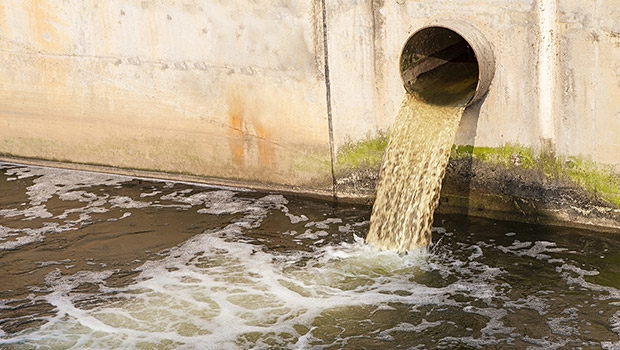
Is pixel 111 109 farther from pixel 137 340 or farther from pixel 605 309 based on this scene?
pixel 605 309

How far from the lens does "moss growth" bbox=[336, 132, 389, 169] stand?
7.84 meters

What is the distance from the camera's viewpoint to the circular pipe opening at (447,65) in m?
6.94

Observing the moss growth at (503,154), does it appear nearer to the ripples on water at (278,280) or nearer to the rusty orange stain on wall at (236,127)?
the ripples on water at (278,280)

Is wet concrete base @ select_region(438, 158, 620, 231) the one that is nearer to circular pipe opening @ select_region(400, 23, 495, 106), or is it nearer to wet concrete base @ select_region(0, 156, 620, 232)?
wet concrete base @ select_region(0, 156, 620, 232)

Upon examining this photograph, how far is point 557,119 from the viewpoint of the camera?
6973 millimetres

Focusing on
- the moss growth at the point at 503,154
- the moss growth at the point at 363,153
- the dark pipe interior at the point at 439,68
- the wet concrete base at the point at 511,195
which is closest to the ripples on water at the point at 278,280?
the wet concrete base at the point at 511,195

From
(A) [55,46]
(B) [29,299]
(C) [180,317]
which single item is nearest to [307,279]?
(C) [180,317]

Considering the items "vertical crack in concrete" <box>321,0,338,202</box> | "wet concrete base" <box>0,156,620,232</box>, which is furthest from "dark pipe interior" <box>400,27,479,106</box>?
"vertical crack in concrete" <box>321,0,338,202</box>

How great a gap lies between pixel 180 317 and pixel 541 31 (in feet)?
11.5

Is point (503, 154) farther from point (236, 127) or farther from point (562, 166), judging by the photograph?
point (236, 127)

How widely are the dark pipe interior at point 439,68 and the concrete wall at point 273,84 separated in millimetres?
186

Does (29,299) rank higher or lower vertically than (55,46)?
lower

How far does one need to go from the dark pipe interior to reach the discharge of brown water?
122mm

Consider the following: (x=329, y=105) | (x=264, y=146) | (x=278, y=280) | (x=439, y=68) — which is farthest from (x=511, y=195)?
(x=264, y=146)
